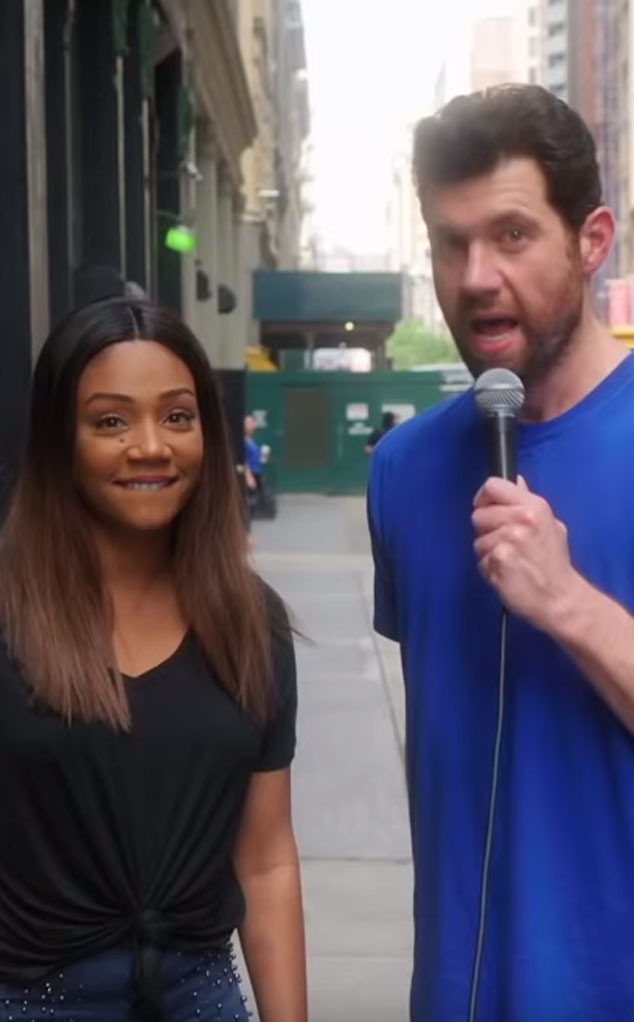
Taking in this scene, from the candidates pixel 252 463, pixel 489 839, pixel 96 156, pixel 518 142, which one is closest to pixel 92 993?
pixel 489 839

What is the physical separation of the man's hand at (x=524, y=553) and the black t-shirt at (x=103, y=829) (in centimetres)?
58

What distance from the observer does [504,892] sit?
2.32m

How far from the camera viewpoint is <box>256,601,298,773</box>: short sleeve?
2.60m

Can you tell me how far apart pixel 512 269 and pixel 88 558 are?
2.53 ft

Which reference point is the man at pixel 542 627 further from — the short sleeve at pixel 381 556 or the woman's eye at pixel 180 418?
the woman's eye at pixel 180 418

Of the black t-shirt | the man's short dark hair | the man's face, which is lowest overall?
the black t-shirt

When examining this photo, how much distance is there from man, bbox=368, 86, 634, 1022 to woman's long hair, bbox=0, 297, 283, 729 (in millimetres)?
385

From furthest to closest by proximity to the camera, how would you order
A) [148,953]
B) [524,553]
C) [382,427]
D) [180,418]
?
Answer: [382,427], [180,418], [148,953], [524,553]

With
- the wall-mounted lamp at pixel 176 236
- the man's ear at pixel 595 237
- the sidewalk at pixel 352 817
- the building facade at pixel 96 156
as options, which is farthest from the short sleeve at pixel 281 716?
the wall-mounted lamp at pixel 176 236

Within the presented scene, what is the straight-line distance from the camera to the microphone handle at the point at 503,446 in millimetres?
2178

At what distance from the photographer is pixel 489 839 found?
230cm

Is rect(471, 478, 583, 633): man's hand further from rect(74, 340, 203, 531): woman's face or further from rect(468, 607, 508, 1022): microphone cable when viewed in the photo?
rect(74, 340, 203, 531): woman's face

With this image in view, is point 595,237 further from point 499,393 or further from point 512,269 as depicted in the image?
point 499,393

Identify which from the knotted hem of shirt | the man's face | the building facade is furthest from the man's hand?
the building facade
